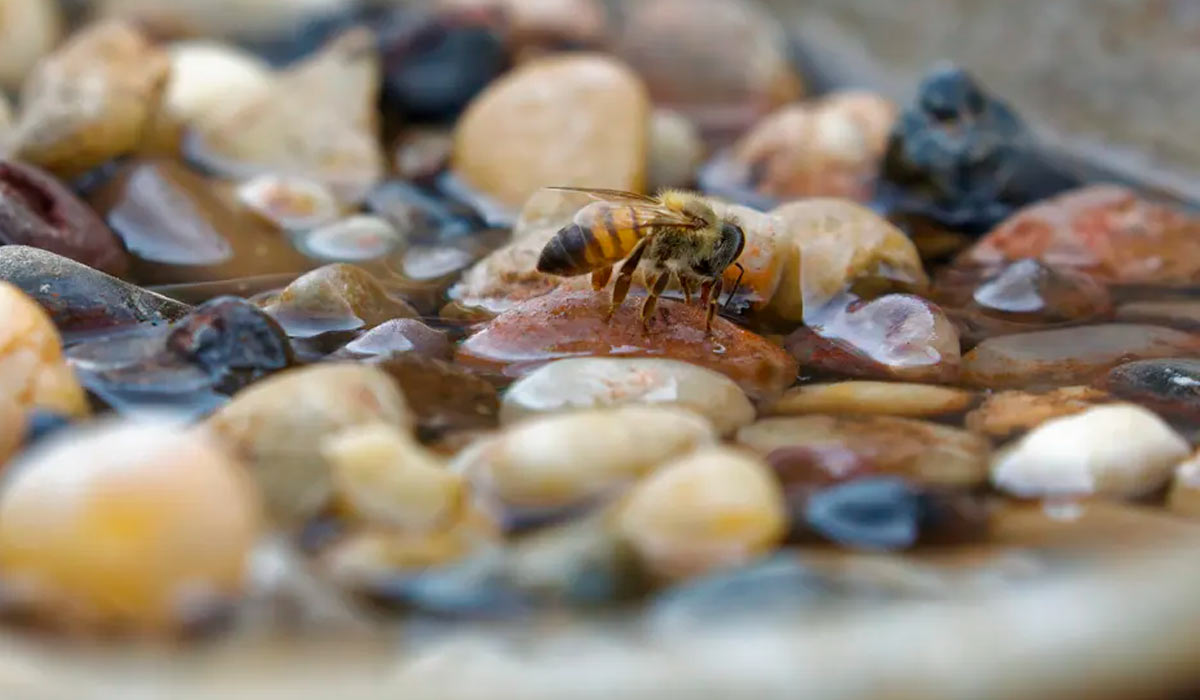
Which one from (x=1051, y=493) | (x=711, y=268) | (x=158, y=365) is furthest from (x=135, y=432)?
(x=711, y=268)

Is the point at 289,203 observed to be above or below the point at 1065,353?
below

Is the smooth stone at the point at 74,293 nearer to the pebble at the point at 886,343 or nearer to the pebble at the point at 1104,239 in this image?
the pebble at the point at 886,343

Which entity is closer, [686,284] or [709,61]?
[686,284]

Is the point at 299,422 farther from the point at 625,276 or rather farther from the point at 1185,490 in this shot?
the point at 1185,490

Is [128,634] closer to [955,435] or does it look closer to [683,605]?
[683,605]

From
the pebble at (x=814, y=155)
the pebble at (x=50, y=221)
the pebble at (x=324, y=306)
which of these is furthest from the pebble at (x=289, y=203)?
the pebble at (x=814, y=155)

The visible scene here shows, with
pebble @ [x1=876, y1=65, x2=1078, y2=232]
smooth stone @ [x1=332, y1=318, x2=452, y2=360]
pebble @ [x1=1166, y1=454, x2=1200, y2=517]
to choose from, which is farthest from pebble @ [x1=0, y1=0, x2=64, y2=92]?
pebble @ [x1=1166, y1=454, x2=1200, y2=517]

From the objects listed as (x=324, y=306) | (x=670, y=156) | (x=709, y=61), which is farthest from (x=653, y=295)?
(x=709, y=61)
